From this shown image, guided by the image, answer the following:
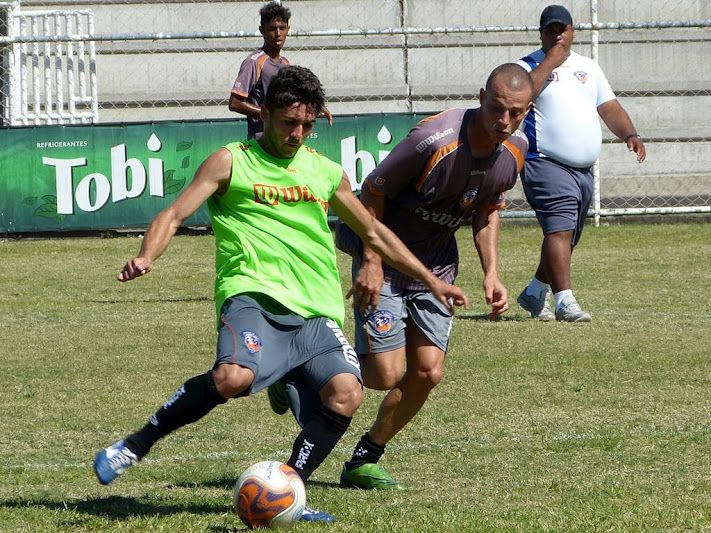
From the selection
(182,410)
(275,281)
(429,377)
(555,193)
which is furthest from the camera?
(555,193)

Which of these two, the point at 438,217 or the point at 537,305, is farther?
the point at 537,305

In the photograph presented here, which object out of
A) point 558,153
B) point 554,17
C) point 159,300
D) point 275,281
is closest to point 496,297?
point 275,281

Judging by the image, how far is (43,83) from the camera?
20.2 m

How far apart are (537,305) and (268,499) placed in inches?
239

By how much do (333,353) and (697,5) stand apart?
16.2 metres

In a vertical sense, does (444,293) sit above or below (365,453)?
above

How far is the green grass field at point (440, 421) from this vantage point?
18.2 ft

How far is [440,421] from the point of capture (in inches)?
294

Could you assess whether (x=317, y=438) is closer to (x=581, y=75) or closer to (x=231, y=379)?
(x=231, y=379)

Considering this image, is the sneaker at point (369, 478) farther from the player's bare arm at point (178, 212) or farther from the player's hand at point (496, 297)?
the player's bare arm at point (178, 212)

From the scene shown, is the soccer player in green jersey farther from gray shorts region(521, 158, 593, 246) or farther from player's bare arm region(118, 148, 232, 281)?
gray shorts region(521, 158, 593, 246)

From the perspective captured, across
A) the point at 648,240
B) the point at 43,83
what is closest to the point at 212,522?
the point at 648,240

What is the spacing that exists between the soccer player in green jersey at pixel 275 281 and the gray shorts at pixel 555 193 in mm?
5033

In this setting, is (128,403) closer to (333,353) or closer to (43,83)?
(333,353)
